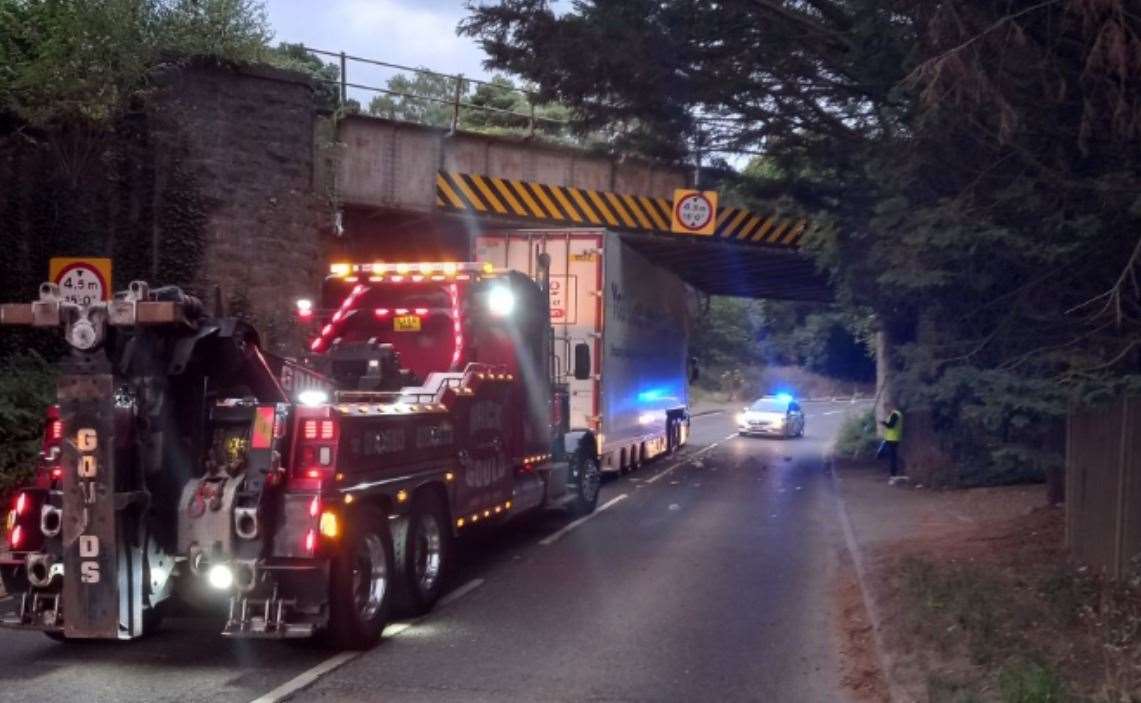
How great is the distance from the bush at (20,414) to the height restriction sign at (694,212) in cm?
1261

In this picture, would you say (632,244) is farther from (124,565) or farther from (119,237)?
(124,565)

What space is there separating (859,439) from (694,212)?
1097 cm

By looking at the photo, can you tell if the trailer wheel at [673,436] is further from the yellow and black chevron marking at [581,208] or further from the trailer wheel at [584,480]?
the trailer wheel at [584,480]

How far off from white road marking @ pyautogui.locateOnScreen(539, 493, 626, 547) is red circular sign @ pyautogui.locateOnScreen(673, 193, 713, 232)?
6.39 metres

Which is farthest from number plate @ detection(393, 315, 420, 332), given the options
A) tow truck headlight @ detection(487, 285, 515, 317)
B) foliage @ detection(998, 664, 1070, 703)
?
foliage @ detection(998, 664, 1070, 703)

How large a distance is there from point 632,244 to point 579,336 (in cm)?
515

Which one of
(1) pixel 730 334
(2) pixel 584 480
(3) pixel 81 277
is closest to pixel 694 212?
(2) pixel 584 480

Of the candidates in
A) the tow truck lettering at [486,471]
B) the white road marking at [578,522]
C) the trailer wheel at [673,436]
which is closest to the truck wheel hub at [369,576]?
the tow truck lettering at [486,471]

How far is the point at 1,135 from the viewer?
51.3 feet

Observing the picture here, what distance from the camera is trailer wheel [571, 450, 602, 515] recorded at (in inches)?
644

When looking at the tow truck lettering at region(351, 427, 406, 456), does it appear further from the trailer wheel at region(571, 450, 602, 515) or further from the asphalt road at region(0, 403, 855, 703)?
the trailer wheel at region(571, 450, 602, 515)

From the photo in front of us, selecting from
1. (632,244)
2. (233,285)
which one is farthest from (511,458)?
(632,244)

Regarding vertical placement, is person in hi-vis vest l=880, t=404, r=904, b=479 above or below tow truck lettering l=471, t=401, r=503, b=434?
below

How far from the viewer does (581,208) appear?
23.3m
